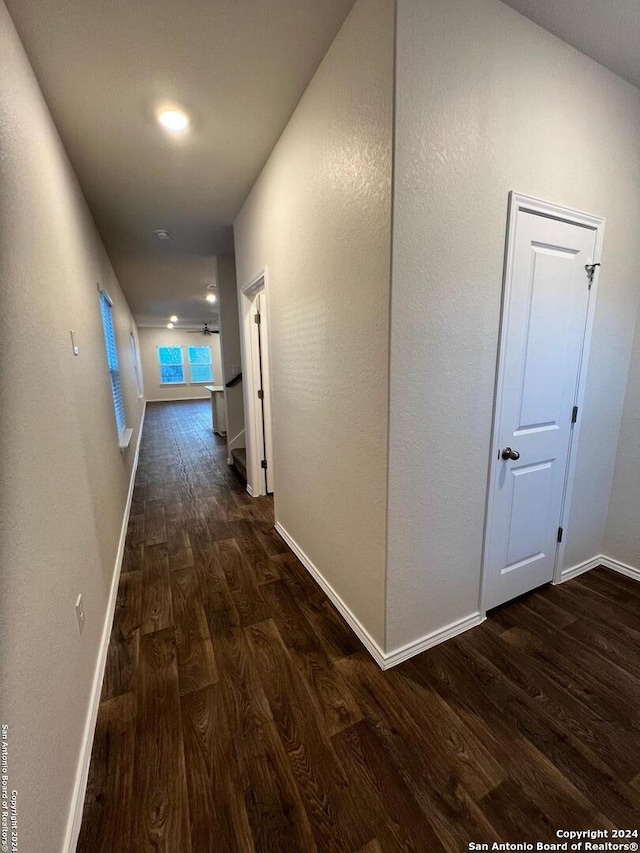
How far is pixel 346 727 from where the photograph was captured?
133 centimetres

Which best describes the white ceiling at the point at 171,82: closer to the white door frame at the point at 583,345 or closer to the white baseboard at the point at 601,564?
the white door frame at the point at 583,345

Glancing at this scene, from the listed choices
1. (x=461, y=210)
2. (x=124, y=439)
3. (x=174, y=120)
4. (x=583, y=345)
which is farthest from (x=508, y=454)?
(x=124, y=439)

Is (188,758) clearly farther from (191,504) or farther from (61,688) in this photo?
(191,504)

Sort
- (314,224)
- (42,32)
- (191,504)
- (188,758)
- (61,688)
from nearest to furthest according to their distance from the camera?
(61,688)
(188,758)
(42,32)
(314,224)
(191,504)

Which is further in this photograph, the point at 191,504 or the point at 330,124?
the point at 191,504

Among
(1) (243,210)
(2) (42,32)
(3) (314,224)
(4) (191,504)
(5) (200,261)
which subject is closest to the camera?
(2) (42,32)

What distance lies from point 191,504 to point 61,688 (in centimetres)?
248

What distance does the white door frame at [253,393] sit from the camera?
3211 millimetres

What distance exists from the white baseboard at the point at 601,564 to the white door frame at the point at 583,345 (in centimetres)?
10

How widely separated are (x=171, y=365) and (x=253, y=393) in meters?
10.0

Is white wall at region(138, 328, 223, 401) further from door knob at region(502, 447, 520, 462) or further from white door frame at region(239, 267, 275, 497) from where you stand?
door knob at region(502, 447, 520, 462)

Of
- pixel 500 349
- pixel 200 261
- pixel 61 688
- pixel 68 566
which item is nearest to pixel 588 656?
pixel 500 349

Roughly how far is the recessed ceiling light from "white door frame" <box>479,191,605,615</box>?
1794mm

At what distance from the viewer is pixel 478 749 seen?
124cm
